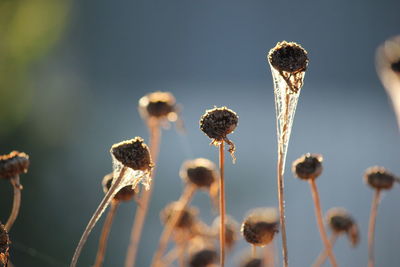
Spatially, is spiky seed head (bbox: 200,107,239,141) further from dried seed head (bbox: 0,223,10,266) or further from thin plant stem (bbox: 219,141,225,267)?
→ dried seed head (bbox: 0,223,10,266)

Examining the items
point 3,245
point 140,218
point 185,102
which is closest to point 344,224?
point 140,218

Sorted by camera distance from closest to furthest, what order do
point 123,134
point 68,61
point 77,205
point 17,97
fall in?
point 17,97, point 77,205, point 68,61, point 123,134

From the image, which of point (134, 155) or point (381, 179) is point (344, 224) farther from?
point (134, 155)

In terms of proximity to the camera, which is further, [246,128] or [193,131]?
[246,128]

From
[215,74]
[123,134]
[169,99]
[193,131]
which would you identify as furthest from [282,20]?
[169,99]

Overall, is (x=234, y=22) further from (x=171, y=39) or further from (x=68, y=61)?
(x=68, y=61)

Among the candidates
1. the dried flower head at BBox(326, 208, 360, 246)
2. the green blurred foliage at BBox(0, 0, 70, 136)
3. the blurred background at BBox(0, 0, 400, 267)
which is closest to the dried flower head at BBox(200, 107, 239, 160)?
the dried flower head at BBox(326, 208, 360, 246)

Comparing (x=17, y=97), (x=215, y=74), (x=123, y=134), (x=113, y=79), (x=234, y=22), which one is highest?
(x=234, y=22)

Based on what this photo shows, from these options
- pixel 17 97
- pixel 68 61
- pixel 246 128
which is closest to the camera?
pixel 17 97

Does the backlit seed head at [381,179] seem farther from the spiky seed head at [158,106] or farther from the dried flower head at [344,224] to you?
the spiky seed head at [158,106]
